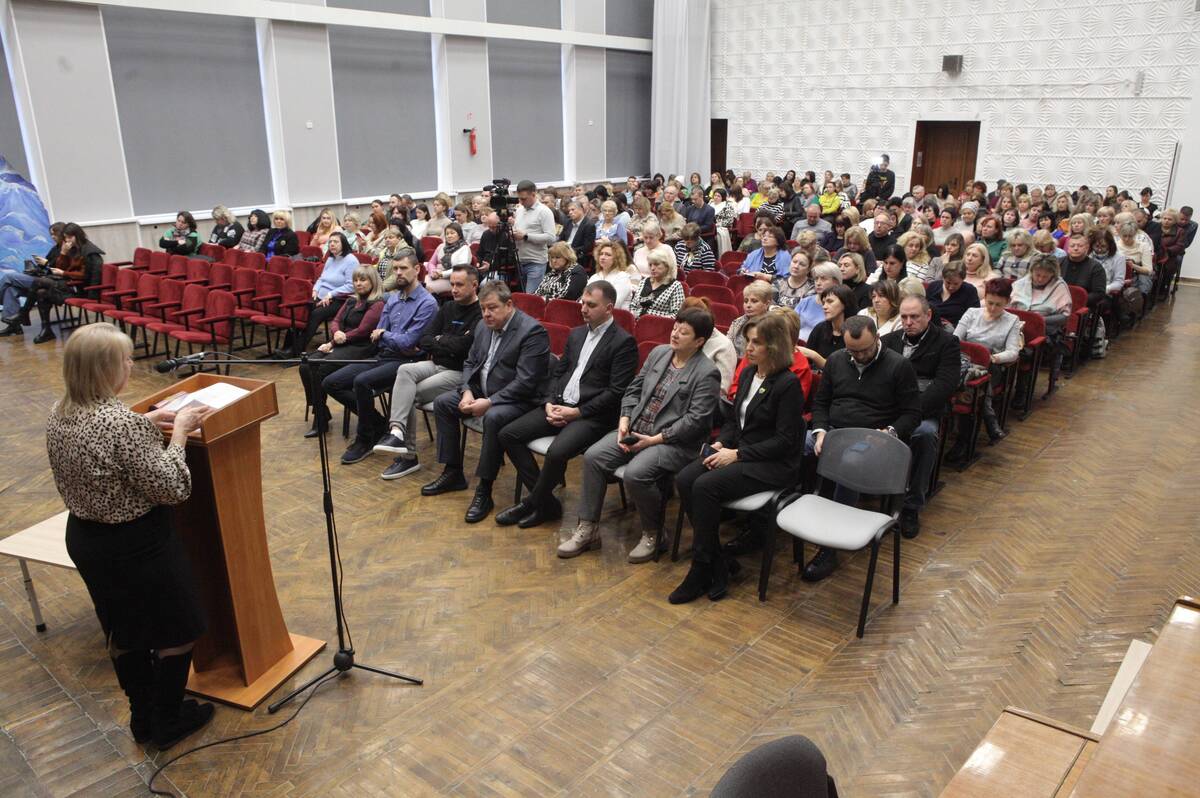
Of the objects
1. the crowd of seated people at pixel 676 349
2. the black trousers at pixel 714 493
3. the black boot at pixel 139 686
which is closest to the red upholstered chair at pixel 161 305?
the crowd of seated people at pixel 676 349

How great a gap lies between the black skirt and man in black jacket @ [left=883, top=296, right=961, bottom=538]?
11.9 ft

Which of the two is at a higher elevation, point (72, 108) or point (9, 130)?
point (72, 108)

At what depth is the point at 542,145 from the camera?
17.4m

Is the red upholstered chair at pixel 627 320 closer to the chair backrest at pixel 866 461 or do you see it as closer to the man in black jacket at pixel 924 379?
the man in black jacket at pixel 924 379

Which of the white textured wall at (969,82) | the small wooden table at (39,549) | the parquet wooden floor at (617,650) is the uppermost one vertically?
the white textured wall at (969,82)

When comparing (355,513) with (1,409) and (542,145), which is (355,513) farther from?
(542,145)

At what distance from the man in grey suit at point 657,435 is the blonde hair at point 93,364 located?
2395 millimetres

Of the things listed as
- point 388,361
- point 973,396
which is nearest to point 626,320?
point 388,361

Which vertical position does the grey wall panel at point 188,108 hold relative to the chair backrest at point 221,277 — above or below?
above

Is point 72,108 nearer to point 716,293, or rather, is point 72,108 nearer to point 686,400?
point 716,293

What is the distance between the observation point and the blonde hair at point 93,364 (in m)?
2.55

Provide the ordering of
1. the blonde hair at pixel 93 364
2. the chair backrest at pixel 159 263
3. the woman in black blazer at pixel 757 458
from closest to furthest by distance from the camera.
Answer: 1. the blonde hair at pixel 93 364
2. the woman in black blazer at pixel 757 458
3. the chair backrest at pixel 159 263

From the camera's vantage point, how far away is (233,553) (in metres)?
3.11

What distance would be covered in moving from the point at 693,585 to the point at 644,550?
449mm
